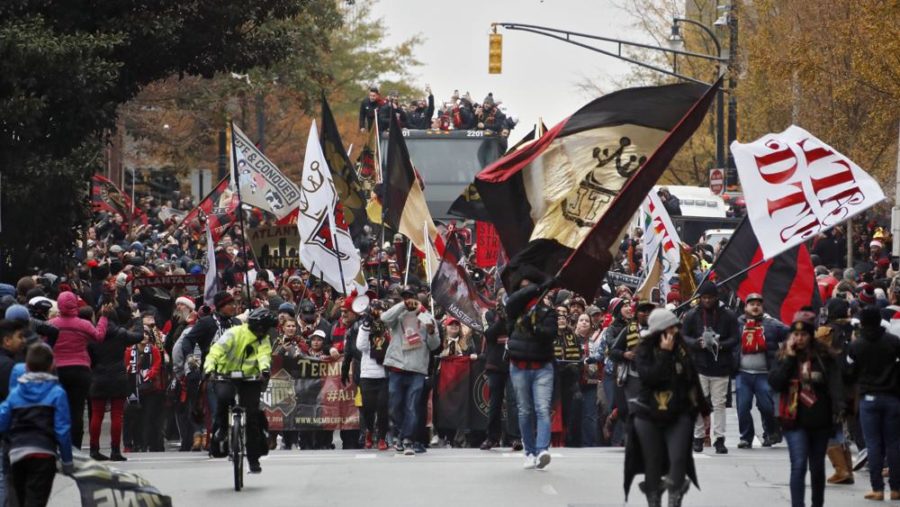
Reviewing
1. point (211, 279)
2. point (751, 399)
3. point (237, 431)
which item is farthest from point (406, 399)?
point (211, 279)

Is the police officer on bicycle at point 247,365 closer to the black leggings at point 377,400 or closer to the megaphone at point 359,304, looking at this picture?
the black leggings at point 377,400

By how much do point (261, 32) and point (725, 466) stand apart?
450 inches

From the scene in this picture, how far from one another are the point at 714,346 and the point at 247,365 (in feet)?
16.6

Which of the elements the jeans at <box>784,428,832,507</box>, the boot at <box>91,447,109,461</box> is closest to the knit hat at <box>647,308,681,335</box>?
the jeans at <box>784,428,832,507</box>

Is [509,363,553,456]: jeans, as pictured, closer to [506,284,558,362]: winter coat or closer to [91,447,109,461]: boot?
[506,284,558,362]: winter coat

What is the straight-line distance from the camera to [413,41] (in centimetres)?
7388

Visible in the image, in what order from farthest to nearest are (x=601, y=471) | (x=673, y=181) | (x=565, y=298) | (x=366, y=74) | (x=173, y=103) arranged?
(x=366, y=74), (x=673, y=181), (x=173, y=103), (x=565, y=298), (x=601, y=471)

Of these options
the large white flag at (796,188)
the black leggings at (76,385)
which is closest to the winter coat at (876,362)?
the large white flag at (796,188)

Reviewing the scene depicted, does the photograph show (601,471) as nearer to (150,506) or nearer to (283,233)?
(150,506)

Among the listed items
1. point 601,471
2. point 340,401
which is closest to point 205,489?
point 601,471

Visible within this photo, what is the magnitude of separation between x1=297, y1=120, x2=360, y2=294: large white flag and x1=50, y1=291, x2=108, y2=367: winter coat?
6716 mm

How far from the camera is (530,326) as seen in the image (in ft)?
54.1

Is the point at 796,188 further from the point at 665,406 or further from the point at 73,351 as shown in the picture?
the point at 73,351

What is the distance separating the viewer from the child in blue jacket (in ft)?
39.4
